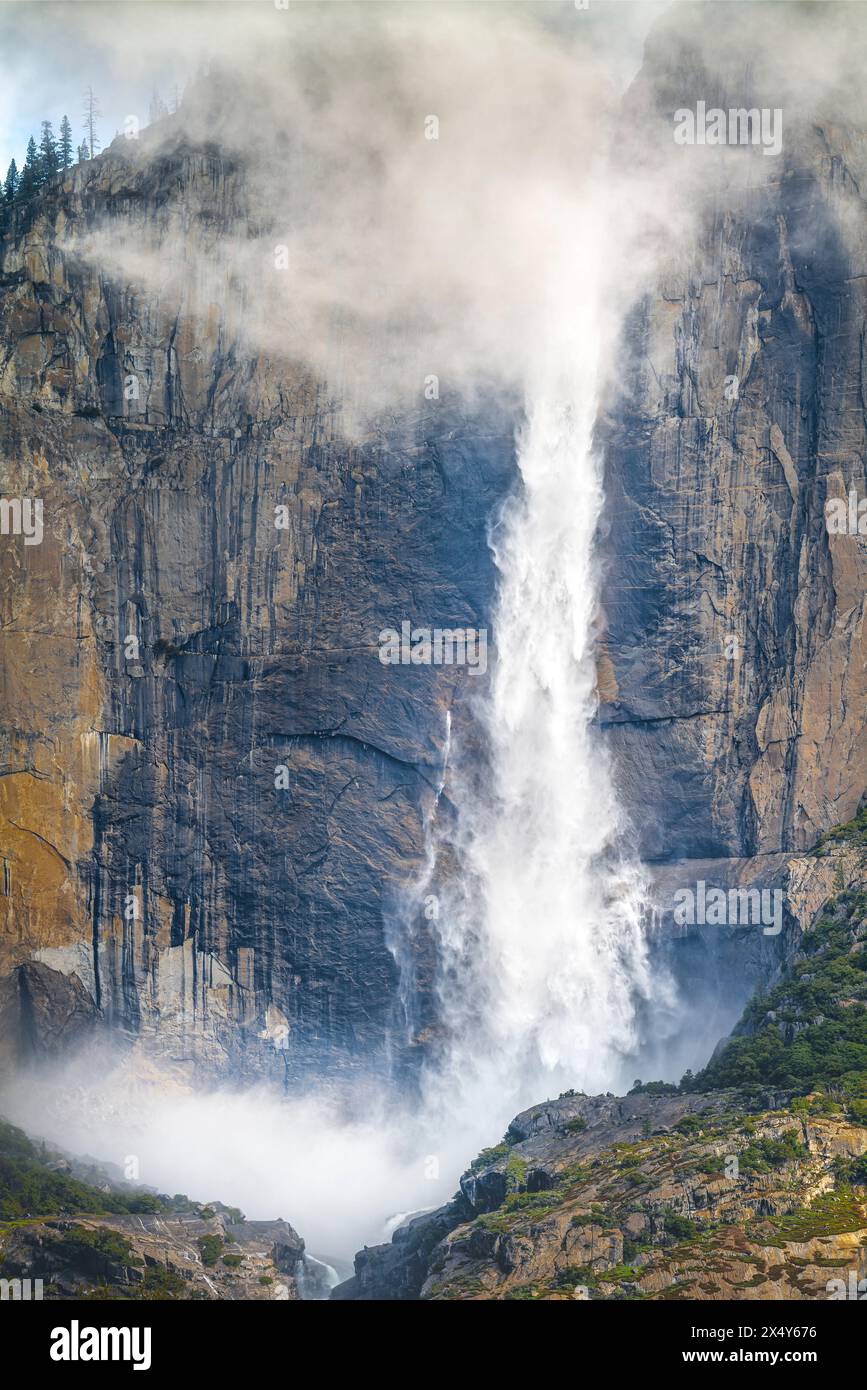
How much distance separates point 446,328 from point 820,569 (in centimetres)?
2012

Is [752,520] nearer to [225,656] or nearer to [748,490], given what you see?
[748,490]

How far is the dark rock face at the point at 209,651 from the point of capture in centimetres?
13438

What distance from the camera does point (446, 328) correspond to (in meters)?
134

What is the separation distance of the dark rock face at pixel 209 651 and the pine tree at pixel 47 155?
446 cm

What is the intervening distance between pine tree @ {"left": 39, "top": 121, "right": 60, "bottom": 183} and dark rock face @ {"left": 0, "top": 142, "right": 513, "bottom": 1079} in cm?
446

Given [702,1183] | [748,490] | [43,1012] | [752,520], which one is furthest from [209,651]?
[702,1183]

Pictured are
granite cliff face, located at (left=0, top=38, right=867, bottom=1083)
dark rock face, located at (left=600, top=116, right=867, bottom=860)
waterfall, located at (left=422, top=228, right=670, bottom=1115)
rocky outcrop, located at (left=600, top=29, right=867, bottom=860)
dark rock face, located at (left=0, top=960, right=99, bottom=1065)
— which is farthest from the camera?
dark rock face, located at (left=0, top=960, right=99, bottom=1065)

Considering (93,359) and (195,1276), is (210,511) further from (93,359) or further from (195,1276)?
(195,1276)

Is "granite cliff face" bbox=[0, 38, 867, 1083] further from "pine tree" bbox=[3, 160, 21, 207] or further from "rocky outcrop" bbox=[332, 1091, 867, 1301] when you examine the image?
"rocky outcrop" bbox=[332, 1091, 867, 1301]

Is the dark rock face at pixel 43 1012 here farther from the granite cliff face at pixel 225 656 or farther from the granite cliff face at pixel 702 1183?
the granite cliff face at pixel 702 1183

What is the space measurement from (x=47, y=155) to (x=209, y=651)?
25.8m

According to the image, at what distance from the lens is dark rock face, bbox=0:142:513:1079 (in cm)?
13438

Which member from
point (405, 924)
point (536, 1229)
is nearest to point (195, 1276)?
point (536, 1229)

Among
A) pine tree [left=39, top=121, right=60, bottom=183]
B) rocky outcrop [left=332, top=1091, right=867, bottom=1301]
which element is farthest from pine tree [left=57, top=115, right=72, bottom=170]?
rocky outcrop [left=332, top=1091, right=867, bottom=1301]
